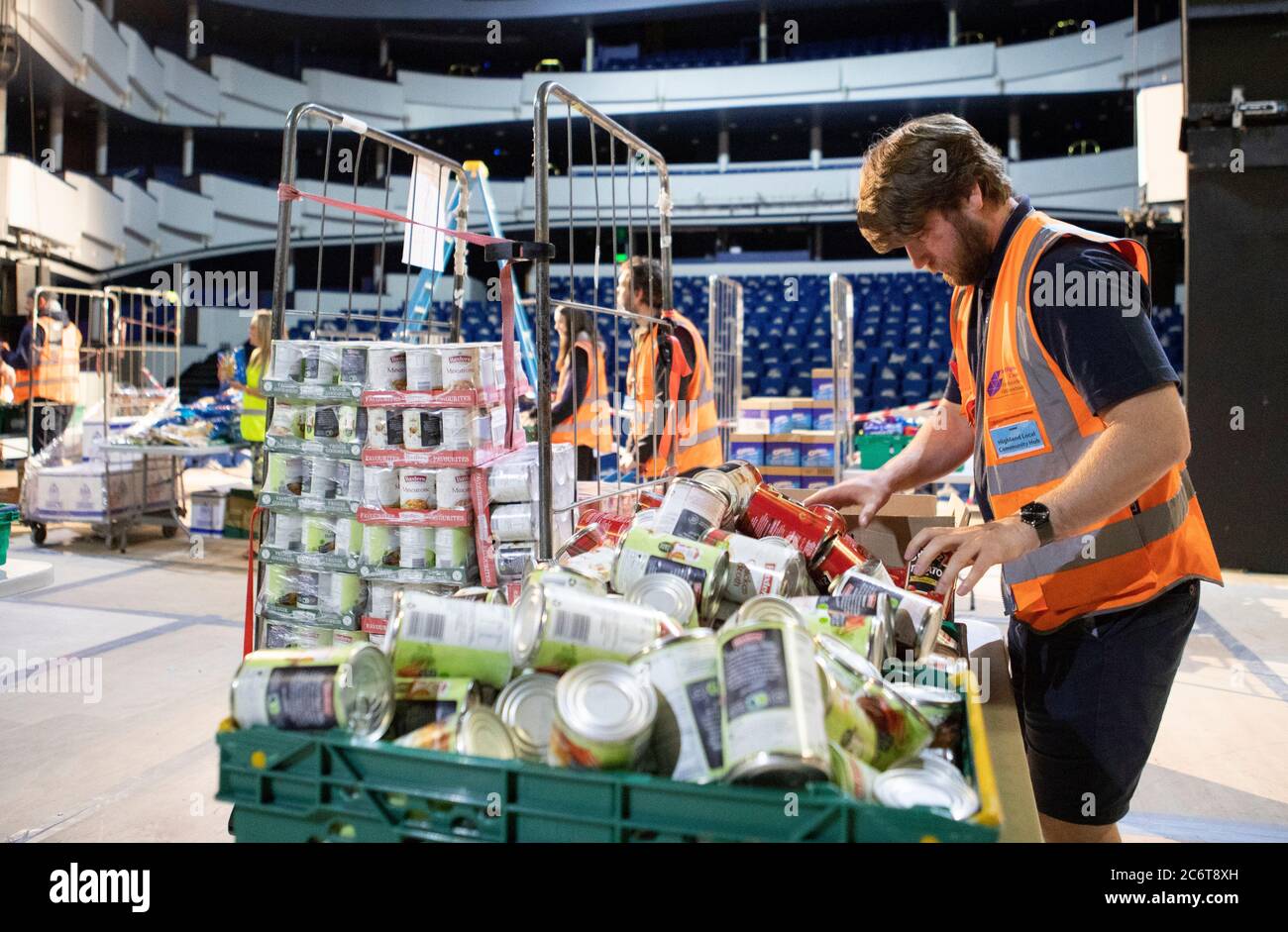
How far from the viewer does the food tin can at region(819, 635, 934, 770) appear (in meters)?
1.05

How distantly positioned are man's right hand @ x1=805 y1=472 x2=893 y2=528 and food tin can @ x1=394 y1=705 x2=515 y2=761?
1135 mm

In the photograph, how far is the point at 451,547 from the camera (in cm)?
286

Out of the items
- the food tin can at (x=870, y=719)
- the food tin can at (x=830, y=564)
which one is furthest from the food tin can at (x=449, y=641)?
the food tin can at (x=830, y=564)

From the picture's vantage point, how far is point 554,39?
23.7 metres

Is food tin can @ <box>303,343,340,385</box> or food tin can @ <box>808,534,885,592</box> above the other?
food tin can @ <box>303,343,340,385</box>

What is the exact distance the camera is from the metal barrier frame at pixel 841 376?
682 centimetres

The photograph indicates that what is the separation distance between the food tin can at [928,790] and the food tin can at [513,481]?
6.21ft

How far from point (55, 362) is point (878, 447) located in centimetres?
736

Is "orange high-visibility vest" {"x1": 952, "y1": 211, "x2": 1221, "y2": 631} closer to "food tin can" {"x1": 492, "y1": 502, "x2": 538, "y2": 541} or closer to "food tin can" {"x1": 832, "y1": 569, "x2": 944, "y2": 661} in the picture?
"food tin can" {"x1": 832, "y1": 569, "x2": 944, "y2": 661}

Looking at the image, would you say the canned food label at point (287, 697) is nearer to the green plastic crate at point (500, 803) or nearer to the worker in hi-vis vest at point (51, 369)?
the green plastic crate at point (500, 803)

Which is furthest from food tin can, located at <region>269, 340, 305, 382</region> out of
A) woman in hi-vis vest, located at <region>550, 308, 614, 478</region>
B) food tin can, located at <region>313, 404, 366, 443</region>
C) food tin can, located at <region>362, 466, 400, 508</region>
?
woman in hi-vis vest, located at <region>550, 308, 614, 478</region>
